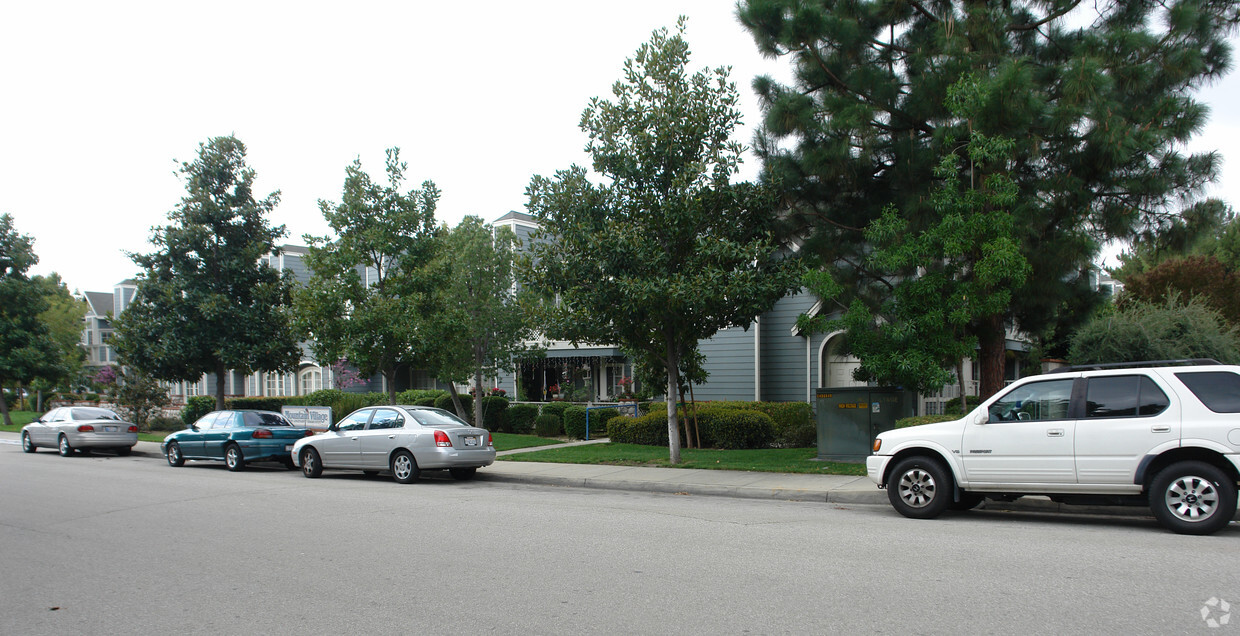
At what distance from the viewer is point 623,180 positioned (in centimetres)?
1485

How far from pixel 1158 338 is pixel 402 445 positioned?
17033 mm

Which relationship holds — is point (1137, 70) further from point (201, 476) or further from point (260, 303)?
point (260, 303)

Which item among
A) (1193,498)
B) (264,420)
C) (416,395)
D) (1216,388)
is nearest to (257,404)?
(416,395)

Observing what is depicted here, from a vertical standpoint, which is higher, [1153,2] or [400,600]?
[1153,2]

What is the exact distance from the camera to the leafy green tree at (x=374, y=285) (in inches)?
731

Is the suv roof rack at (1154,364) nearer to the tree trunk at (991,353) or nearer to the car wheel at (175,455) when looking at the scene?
the tree trunk at (991,353)

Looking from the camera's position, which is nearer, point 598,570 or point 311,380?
point 598,570

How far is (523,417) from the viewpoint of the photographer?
25281 millimetres

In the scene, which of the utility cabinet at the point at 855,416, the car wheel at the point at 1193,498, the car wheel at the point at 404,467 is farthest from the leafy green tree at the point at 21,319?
the car wheel at the point at 1193,498

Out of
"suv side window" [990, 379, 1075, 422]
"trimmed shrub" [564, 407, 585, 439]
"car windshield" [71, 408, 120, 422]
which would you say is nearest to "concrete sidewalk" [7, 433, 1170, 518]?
"suv side window" [990, 379, 1075, 422]

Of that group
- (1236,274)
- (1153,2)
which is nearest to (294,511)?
(1153,2)

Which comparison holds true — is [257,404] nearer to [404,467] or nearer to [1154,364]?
[404,467]

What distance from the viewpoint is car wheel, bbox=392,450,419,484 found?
14438mm

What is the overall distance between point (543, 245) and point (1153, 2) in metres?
10.5
